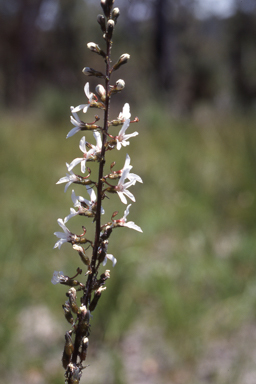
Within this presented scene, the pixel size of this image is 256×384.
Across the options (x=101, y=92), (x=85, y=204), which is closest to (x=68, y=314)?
(x=85, y=204)

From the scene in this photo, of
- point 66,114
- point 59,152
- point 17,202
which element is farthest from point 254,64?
point 17,202

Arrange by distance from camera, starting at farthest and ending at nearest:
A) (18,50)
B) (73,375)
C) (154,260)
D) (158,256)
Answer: (18,50), (158,256), (154,260), (73,375)

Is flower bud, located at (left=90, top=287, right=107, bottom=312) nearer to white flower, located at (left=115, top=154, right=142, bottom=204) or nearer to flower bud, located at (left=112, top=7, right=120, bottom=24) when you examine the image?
white flower, located at (left=115, top=154, right=142, bottom=204)

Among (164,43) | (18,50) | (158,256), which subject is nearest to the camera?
(158,256)

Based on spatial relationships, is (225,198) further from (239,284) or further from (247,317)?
(247,317)

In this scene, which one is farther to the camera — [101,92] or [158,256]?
[158,256]

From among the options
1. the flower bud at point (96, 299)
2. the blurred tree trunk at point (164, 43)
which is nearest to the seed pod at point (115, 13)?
the flower bud at point (96, 299)

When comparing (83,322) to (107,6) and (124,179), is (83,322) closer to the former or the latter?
(124,179)

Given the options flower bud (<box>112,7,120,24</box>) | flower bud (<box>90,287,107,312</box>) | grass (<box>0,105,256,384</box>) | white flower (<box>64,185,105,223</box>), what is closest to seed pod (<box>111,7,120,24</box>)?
flower bud (<box>112,7,120,24</box>)
